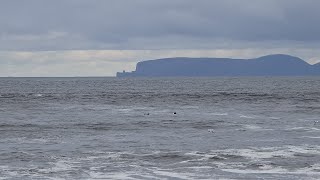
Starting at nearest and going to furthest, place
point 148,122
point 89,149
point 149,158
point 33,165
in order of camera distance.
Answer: point 33,165, point 149,158, point 89,149, point 148,122

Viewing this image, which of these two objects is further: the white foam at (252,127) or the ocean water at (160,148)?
the white foam at (252,127)

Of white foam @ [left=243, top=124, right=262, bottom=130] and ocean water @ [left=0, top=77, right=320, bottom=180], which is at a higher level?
white foam @ [left=243, top=124, right=262, bottom=130]

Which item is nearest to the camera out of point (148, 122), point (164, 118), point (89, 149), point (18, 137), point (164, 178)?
point (164, 178)

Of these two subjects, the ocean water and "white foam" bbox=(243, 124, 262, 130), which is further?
"white foam" bbox=(243, 124, 262, 130)

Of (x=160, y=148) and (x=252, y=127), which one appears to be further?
(x=252, y=127)

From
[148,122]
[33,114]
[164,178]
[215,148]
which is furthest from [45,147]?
[33,114]

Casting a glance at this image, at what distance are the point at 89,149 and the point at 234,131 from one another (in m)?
14.6

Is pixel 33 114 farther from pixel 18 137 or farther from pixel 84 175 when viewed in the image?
pixel 84 175

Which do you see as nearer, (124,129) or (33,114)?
(124,129)

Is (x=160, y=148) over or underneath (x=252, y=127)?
underneath

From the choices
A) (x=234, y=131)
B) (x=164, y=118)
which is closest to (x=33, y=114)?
(x=164, y=118)

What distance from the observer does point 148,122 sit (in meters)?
58.6

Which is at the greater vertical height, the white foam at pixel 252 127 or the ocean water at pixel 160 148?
the white foam at pixel 252 127

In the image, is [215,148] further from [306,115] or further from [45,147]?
[306,115]
